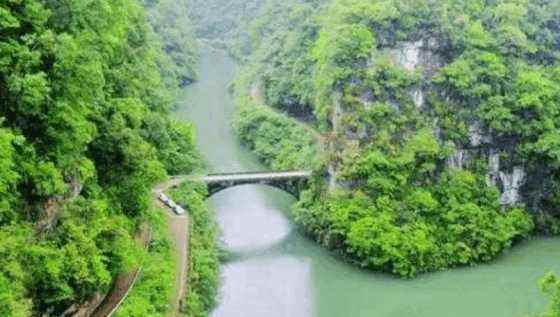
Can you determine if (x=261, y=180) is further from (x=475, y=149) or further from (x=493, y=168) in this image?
(x=493, y=168)

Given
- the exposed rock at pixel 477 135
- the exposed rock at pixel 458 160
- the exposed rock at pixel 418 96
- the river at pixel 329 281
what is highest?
the exposed rock at pixel 418 96

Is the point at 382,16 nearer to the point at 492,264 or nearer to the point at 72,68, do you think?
the point at 492,264

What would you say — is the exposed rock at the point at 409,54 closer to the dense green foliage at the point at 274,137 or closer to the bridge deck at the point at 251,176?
the dense green foliage at the point at 274,137

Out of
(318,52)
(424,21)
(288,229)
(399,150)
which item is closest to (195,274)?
(288,229)

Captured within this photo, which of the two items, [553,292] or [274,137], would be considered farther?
[274,137]

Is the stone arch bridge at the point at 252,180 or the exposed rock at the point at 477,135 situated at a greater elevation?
the exposed rock at the point at 477,135

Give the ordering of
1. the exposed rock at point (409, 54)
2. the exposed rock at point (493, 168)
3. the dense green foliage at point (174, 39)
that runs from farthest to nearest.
→ the dense green foliage at point (174, 39), the exposed rock at point (409, 54), the exposed rock at point (493, 168)

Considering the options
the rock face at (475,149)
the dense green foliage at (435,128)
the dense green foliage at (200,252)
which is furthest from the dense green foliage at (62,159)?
the rock face at (475,149)

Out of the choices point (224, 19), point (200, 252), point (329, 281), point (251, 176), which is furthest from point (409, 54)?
point (224, 19)
